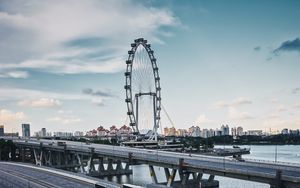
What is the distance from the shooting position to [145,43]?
163 m

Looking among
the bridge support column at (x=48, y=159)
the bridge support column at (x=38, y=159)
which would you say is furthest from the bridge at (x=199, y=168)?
the bridge support column at (x=38, y=159)

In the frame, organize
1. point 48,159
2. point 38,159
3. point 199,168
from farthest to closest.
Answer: point 38,159 → point 48,159 → point 199,168

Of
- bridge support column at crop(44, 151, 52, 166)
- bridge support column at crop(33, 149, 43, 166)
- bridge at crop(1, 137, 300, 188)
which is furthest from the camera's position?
bridge support column at crop(33, 149, 43, 166)

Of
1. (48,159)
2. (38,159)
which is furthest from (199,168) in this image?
(38,159)

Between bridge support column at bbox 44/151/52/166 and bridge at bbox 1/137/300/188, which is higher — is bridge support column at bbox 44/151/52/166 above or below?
below

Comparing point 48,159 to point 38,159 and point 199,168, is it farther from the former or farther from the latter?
point 199,168

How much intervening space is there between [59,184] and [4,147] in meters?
115

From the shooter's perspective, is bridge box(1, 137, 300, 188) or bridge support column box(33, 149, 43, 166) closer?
bridge box(1, 137, 300, 188)

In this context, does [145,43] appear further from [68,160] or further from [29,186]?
[29,186]

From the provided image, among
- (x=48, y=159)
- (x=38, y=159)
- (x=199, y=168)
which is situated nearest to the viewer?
(x=199, y=168)

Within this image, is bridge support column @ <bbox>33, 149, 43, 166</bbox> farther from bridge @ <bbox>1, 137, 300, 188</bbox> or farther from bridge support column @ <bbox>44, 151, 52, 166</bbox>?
bridge @ <bbox>1, 137, 300, 188</bbox>

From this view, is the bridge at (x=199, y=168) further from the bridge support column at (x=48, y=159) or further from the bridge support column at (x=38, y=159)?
the bridge support column at (x=38, y=159)

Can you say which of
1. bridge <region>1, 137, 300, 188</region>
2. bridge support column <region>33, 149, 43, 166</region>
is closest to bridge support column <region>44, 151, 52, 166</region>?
bridge <region>1, 137, 300, 188</region>

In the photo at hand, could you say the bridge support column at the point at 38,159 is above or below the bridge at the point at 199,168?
below
